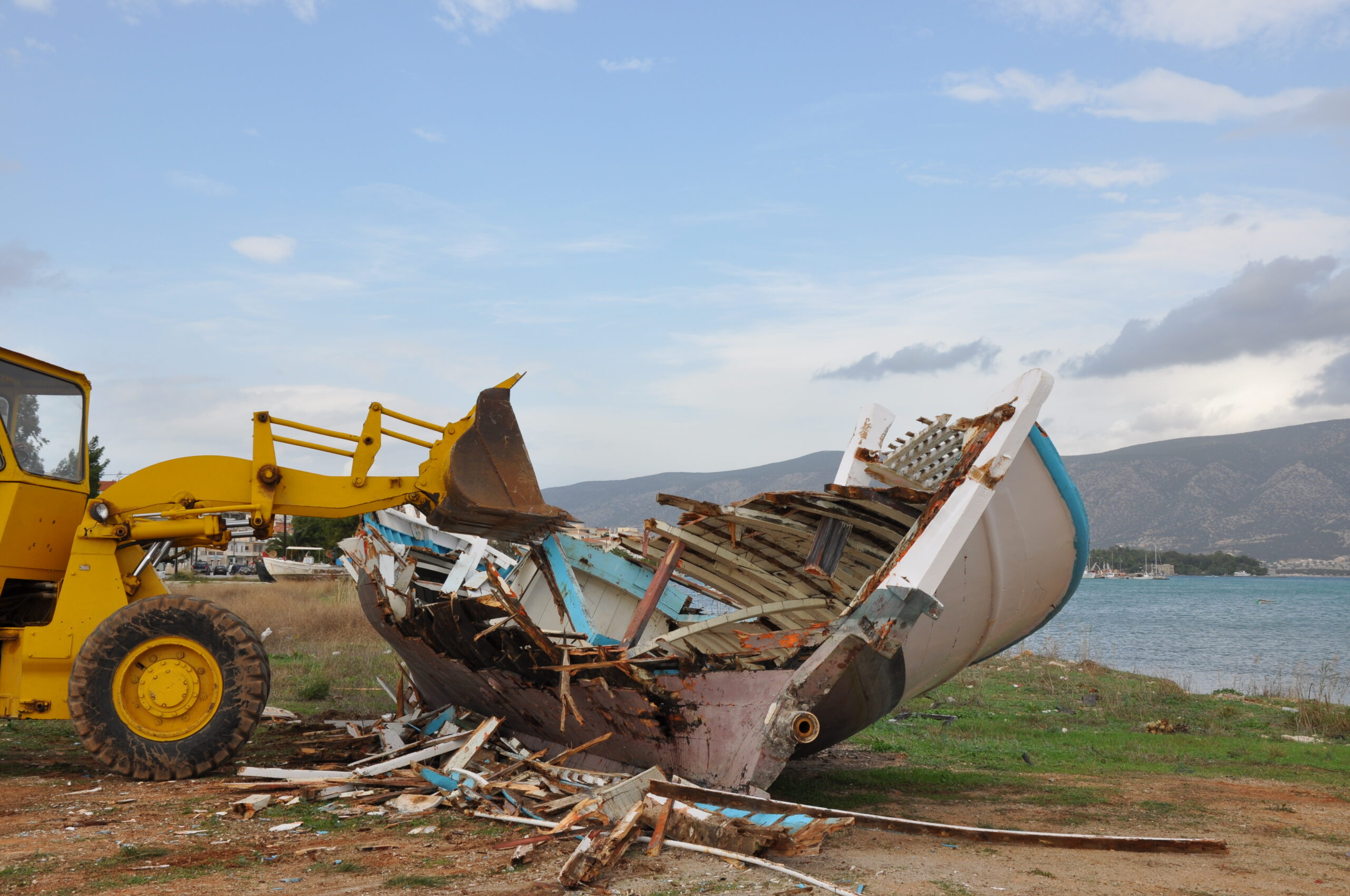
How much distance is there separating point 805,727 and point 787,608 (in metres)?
1.25

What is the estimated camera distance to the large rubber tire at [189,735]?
6.95 m

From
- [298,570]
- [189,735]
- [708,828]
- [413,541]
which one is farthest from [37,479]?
[298,570]

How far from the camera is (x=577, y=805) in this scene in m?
5.72

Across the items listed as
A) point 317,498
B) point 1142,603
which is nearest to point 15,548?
point 317,498

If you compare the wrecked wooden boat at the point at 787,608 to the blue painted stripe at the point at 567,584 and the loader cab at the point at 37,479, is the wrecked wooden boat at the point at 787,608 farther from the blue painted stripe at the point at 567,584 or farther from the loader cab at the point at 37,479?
the loader cab at the point at 37,479

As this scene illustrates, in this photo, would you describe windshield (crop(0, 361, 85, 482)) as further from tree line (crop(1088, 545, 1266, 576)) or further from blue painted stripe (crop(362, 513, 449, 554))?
tree line (crop(1088, 545, 1266, 576))

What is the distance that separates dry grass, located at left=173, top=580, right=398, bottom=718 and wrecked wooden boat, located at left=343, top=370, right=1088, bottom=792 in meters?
3.19

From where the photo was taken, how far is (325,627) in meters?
19.5

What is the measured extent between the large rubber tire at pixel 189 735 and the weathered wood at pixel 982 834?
3.49 meters

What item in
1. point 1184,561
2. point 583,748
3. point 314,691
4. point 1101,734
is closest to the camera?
Result: point 583,748

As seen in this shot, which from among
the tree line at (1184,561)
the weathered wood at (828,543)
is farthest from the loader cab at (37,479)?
the tree line at (1184,561)

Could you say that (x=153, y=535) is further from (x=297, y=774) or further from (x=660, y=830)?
(x=660, y=830)

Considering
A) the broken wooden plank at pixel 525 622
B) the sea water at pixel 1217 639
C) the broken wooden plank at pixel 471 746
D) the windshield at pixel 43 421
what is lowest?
the sea water at pixel 1217 639

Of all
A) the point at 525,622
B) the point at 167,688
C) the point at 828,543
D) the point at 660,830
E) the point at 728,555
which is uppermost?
the point at 828,543
